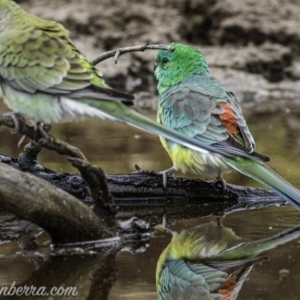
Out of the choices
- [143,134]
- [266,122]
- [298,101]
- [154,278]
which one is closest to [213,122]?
[154,278]

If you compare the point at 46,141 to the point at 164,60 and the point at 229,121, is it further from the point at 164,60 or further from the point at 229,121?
the point at 164,60

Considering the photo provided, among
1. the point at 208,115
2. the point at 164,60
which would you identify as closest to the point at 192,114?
the point at 208,115

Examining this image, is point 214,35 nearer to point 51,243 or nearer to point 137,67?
point 137,67

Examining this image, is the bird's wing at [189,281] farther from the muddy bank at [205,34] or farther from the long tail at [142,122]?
the muddy bank at [205,34]

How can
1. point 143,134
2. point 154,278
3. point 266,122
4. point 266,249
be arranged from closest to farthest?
point 154,278, point 266,249, point 143,134, point 266,122

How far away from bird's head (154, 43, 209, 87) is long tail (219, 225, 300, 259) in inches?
76.0

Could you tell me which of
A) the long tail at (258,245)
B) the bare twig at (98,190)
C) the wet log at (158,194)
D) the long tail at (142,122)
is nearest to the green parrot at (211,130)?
the wet log at (158,194)

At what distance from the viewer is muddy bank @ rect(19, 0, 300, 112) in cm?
1287

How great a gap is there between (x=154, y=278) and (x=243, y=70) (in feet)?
28.1

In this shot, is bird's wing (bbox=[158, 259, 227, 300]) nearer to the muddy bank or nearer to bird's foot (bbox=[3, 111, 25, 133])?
bird's foot (bbox=[3, 111, 25, 133])

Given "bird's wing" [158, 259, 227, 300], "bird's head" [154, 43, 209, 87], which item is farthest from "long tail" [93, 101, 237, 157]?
"bird's head" [154, 43, 209, 87]

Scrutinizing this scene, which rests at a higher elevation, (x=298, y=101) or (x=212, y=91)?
(x=212, y=91)

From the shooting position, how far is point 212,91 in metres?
6.46

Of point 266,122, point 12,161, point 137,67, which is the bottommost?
point 137,67
